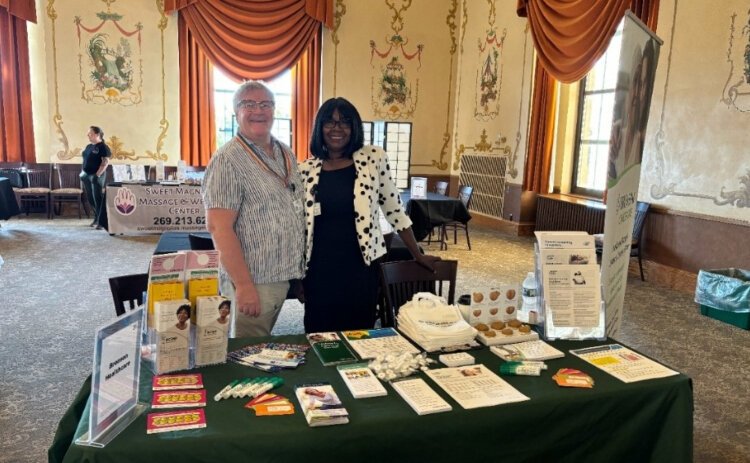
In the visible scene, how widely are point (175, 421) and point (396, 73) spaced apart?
872 cm

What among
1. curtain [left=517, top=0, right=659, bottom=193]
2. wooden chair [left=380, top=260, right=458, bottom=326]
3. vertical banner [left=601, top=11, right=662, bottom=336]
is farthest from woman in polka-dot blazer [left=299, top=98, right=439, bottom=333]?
curtain [left=517, top=0, right=659, bottom=193]

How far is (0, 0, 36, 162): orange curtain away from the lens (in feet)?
24.9

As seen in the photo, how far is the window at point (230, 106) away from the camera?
8.70 meters

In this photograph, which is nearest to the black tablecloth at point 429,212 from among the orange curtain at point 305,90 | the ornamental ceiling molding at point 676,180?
the ornamental ceiling molding at point 676,180

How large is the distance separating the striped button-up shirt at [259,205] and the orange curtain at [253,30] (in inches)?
277

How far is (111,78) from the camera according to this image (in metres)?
8.15

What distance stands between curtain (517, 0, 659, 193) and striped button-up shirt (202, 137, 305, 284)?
497 centimetres

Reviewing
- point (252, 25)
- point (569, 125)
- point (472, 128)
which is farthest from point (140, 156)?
point (569, 125)

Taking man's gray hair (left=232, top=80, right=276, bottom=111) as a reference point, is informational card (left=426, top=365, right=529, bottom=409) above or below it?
below

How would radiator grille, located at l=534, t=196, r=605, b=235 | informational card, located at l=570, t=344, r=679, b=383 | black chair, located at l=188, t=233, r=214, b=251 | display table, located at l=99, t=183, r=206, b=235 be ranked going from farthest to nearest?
display table, located at l=99, t=183, r=206, b=235 < radiator grille, located at l=534, t=196, r=605, b=235 < black chair, located at l=188, t=233, r=214, b=251 < informational card, located at l=570, t=344, r=679, b=383

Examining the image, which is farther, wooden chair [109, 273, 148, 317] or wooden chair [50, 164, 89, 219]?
wooden chair [50, 164, 89, 219]

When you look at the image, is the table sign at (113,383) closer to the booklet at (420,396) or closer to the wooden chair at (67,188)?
the booklet at (420,396)

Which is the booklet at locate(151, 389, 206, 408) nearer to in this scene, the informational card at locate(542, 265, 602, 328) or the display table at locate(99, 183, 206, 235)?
the informational card at locate(542, 265, 602, 328)

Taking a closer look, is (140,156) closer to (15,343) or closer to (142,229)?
(142,229)
